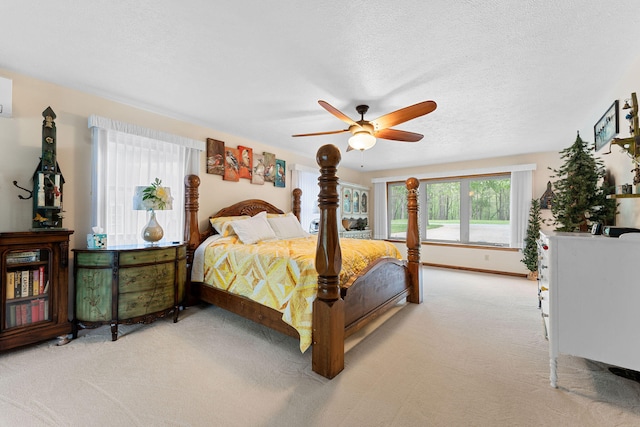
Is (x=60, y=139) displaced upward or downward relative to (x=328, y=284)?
upward

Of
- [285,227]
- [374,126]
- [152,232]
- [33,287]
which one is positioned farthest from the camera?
[285,227]

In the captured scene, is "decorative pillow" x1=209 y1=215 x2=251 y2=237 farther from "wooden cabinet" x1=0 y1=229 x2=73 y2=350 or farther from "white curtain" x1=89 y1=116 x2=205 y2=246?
"wooden cabinet" x1=0 y1=229 x2=73 y2=350

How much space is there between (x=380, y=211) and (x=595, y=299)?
16.8 ft

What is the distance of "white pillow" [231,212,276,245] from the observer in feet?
10.2

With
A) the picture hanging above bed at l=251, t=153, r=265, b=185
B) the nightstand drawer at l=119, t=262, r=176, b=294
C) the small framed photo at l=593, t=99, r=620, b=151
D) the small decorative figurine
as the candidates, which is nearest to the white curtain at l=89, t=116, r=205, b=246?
the small decorative figurine

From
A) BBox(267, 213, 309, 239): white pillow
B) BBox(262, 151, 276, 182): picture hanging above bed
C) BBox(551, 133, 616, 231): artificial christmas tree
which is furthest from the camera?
BBox(262, 151, 276, 182): picture hanging above bed

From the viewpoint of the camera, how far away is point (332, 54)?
1.89 metres

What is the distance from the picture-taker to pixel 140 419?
1422 millimetres

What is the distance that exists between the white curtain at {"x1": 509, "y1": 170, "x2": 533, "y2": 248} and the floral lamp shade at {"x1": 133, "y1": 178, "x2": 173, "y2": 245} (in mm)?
5838

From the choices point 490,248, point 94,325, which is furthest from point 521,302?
point 94,325

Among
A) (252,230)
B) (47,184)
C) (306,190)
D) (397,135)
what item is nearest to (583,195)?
(397,135)

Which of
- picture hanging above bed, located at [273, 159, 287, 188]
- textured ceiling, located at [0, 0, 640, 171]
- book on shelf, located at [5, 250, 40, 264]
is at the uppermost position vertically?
textured ceiling, located at [0, 0, 640, 171]

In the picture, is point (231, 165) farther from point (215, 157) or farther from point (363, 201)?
point (363, 201)

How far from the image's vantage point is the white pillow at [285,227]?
3.72 metres
